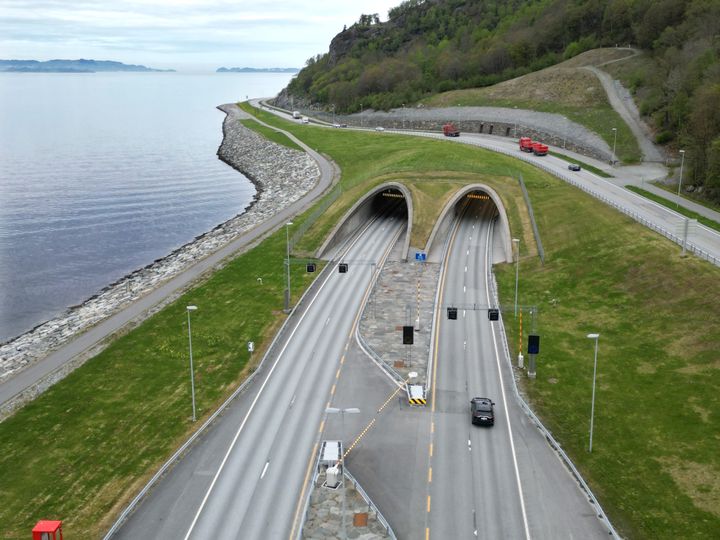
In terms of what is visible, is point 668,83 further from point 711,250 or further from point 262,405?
point 262,405

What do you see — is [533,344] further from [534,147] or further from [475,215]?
[534,147]

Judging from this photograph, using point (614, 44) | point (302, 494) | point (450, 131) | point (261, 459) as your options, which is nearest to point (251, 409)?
point (261, 459)

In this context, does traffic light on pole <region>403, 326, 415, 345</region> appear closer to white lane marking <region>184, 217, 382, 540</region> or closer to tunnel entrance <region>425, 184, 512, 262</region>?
white lane marking <region>184, 217, 382, 540</region>

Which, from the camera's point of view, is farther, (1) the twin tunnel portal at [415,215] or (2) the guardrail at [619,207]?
(1) the twin tunnel portal at [415,215]

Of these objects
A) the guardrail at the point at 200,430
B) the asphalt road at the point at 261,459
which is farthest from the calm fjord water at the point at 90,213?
the asphalt road at the point at 261,459

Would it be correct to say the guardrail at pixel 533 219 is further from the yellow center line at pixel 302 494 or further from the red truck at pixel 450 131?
the red truck at pixel 450 131

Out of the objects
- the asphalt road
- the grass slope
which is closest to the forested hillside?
the grass slope
